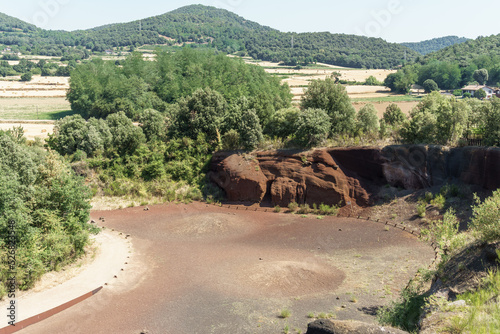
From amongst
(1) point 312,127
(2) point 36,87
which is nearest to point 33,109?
(2) point 36,87

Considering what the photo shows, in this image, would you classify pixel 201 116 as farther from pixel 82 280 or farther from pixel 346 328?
pixel 346 328

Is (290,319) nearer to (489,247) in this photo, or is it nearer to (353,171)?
(489,247)

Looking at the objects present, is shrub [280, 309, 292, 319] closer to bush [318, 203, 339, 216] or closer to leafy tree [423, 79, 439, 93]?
bush [318, 203, 339, 216]

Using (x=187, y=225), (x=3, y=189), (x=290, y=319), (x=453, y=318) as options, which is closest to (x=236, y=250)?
(x=187, y=225)

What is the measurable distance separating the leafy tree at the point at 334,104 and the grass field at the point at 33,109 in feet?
157

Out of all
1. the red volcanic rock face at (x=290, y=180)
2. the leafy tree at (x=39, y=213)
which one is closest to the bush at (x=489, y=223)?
the red volcanic rock face at (x=290, y=180)

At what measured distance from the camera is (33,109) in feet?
245

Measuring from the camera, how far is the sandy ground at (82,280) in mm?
17375

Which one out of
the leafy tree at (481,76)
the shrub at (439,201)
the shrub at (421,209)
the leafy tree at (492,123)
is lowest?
the shrub at (421,209)

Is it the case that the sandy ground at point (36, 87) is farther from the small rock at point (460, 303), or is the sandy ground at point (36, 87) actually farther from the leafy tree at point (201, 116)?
the small rock at point (460, 303)

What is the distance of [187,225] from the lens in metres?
27.3

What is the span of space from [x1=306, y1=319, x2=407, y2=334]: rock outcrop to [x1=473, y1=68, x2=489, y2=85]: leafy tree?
94.8 metres

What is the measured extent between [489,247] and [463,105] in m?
18.7

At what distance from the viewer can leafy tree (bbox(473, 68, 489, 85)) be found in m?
89.8
